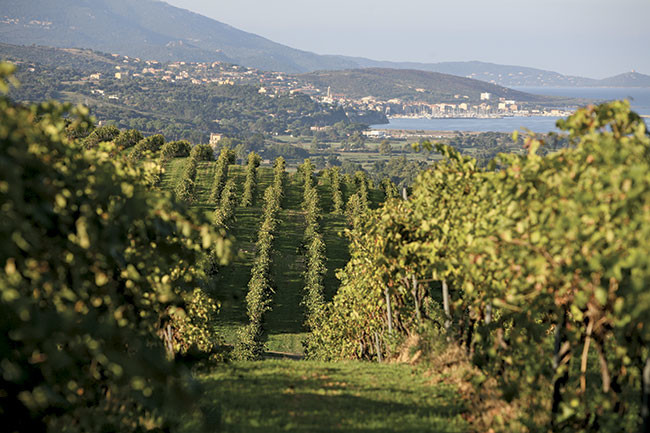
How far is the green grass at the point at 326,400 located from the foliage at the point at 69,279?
1617 mm

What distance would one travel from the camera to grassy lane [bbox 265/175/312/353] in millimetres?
32787

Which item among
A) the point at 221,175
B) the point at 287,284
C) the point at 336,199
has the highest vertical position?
the point at 221,175

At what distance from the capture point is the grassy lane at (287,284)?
32.8m

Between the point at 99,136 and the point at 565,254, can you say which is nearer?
the point at 565,254

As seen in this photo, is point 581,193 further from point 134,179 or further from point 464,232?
point 134,179

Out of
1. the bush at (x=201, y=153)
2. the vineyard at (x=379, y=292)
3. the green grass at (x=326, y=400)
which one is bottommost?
the bush at (x=201, y=153)

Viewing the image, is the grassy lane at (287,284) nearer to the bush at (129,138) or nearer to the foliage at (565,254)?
the foliage at (565,254)

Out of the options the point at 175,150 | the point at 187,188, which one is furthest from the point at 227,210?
the point at 175,150

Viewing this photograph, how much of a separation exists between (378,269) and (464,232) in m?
3.99

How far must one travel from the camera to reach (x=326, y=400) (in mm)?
8766

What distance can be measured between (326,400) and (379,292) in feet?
17.0

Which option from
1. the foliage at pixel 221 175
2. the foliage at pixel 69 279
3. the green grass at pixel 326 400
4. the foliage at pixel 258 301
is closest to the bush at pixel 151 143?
the foliage at pixel 221 175

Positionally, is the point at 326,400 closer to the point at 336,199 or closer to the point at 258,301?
the point at 258,301

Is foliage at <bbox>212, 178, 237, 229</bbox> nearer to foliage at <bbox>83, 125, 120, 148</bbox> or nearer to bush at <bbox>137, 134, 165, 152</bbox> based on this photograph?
bush at <bbox>137, 134, 165, 152</bbox>
